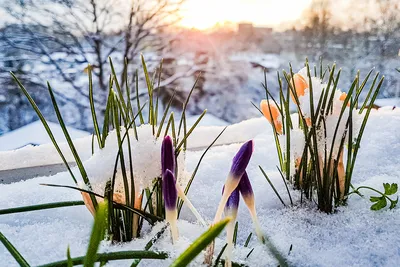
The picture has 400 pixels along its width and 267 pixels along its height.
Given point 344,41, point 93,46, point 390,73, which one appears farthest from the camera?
point 93,46

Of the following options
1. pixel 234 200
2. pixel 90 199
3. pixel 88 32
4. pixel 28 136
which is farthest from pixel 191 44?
pixel 234 200

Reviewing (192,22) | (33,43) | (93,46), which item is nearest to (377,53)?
(192,22)

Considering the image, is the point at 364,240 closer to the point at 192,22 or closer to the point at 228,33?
the point at 228,33

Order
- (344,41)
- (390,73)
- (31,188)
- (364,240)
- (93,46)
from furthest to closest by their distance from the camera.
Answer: (93,46), (344,41), (390,73), (31,188), (364,240)

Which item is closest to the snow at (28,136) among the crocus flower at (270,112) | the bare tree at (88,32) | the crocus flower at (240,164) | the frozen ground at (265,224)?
the bare tree at (88,32)

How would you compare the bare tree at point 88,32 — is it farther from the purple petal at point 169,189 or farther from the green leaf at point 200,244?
the green leaf at point 200,244

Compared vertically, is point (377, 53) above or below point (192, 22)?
below

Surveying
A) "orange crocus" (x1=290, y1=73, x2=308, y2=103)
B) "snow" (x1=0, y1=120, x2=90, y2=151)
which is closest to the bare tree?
"snow" (x1=0, y1=120, x2=90, y2=151)

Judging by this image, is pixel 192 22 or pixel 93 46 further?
pixel 93 46

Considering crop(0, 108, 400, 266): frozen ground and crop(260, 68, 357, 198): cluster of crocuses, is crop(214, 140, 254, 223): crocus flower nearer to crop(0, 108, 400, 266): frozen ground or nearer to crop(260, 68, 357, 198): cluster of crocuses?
crop(0, 108, 400, 266): frozen ground
